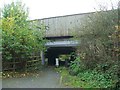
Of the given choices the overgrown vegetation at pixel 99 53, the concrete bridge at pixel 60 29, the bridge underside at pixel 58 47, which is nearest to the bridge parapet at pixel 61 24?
the concrete bridge at pixel 60 29

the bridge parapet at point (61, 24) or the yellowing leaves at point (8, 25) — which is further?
the bridge parapet at point (61, 24)

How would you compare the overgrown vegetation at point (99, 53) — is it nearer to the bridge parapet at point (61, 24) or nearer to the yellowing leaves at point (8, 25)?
the yellowing leaves at point (8, 25)

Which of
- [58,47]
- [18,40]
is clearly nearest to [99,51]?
[18,40]

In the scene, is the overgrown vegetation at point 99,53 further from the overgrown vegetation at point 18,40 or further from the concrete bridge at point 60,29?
the concrete bridge at point 60,29

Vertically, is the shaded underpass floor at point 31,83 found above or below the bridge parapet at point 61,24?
below

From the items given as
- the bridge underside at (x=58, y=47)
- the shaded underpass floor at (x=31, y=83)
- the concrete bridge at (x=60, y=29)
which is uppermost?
the concrete bridge at (x=60, y=29)

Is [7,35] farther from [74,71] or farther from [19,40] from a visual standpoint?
[74,71]

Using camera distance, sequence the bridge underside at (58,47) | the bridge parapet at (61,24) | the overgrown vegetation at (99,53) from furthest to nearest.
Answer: the bridge underside at (58,47)
the bridge parapet at (61,24)
the overgrown vegetation at (99,53)

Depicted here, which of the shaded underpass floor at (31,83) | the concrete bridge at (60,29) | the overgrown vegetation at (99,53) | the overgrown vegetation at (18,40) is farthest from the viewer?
the concrete bridge at (60,29)

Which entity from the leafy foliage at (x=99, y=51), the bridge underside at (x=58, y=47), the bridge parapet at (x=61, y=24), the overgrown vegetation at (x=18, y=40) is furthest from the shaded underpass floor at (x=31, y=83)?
the bridge parapet at (x=61, y=24)

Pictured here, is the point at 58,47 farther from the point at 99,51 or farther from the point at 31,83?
the point at 99,51

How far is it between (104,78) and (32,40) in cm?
777

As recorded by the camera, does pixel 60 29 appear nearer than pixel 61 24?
No

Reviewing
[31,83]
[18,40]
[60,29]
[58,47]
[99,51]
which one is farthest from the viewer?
[58,47]
